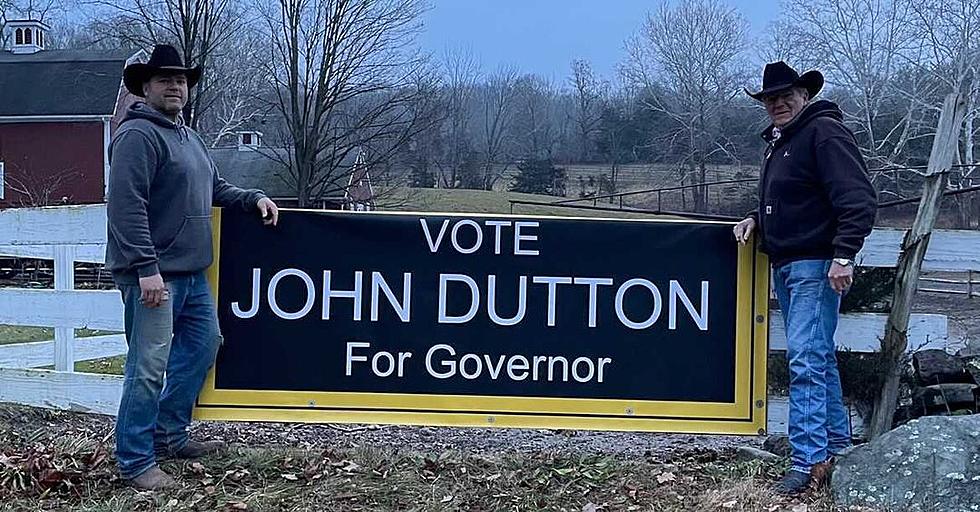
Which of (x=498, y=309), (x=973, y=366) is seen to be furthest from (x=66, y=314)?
(x=973, y=366)

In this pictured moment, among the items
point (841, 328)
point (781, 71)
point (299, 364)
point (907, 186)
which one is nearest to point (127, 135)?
point (299, 364)

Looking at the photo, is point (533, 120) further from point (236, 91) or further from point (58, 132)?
point (58, 132)

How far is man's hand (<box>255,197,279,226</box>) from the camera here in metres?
4.87

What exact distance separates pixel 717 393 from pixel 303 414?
2047 millimetres

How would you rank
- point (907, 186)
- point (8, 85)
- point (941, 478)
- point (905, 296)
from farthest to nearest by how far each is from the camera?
point (907, 186) → point (8, 85) → point (905, 296) → point (941, 478)

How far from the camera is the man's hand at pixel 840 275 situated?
13.6ft

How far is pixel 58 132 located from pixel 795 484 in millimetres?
28689

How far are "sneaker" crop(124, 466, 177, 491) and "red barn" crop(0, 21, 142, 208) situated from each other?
25.1m

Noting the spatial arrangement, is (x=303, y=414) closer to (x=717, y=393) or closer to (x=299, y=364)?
(x=299, y=364)

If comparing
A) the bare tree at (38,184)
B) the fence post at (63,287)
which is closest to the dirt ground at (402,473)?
the fence post at (63,287)

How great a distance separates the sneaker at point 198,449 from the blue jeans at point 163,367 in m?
0.03

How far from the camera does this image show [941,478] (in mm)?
4195

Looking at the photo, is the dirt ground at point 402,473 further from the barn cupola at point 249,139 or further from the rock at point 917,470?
the barn cupola at point 249,139

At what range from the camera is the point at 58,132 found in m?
29.2
